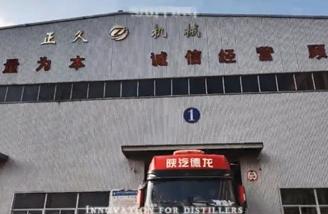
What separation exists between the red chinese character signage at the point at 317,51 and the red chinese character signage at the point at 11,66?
11.1m

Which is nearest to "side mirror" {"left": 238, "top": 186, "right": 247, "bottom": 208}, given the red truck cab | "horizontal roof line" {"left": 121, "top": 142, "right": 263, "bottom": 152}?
the red truck cab

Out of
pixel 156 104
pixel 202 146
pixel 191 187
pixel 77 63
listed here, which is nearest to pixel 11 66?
pixel 77 63

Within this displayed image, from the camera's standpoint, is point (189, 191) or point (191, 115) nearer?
point (189, 191)

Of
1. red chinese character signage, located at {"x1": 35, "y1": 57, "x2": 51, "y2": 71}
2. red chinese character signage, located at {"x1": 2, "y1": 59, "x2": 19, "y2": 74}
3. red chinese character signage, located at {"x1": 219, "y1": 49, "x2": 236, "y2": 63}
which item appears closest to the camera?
red chinese character signage, located at {"x1": 219, "y1": 49, "x2": 236, "y2": 63}

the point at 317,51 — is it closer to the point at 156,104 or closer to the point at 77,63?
the point at 156,104

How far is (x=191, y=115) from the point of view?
11.4m

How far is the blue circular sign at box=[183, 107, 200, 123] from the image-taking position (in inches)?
444

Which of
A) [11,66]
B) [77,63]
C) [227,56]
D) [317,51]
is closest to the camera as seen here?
[317,51]

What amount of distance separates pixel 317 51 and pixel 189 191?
8804mm

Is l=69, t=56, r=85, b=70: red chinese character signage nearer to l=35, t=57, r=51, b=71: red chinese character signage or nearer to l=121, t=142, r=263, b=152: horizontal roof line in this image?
l=35, t=57, r=51, b=71: red chinese character signage

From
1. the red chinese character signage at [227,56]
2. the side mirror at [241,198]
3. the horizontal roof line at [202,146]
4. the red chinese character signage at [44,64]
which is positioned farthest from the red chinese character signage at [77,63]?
the side mirror at [241,198]

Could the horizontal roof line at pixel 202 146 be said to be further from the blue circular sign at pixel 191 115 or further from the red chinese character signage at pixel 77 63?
the red chinese character signage at pixel 77 63

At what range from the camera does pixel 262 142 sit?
34.7 ft

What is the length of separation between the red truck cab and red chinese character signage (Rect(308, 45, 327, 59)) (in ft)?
24.4
